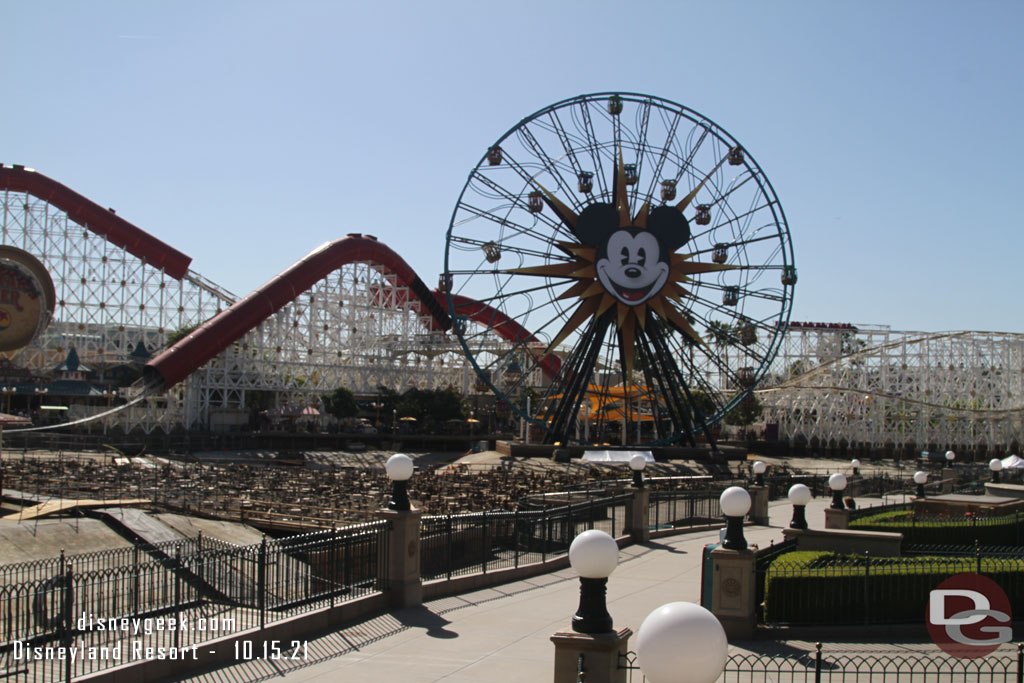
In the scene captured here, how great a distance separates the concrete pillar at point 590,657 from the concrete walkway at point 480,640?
2604mm

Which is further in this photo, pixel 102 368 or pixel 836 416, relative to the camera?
pixel 102 368

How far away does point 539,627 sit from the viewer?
506 inches

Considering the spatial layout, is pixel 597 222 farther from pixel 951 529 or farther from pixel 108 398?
pixel 108 398

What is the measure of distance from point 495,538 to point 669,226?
28.4 meters

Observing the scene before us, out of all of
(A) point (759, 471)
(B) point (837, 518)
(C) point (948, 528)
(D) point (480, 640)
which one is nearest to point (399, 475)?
(D) point (480, 640)

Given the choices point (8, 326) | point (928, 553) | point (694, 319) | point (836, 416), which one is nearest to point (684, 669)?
point (928, 553)

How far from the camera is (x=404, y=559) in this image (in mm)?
13766

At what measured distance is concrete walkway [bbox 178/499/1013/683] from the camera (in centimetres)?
1036

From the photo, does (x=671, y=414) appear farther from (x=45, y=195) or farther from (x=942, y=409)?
(x=45, y=195)

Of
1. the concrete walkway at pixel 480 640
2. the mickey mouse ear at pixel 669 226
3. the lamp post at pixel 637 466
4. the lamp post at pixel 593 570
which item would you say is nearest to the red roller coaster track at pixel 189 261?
the mickey mouse ear at pixel 669 226

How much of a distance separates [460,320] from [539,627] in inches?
1367

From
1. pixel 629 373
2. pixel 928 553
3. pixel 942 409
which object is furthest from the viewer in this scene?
pixel 942 409
